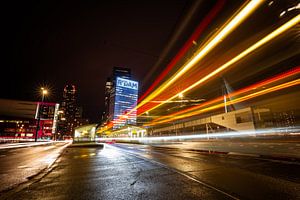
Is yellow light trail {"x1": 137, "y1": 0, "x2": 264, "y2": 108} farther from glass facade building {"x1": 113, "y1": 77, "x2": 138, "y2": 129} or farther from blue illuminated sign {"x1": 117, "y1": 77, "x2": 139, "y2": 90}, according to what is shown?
blue illuminated sign {"x1": 117, "y1": 77, "x2": 139, "y2": 90}

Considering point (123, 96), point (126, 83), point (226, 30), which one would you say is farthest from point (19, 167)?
point (126, 83)

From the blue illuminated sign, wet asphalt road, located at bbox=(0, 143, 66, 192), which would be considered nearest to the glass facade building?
the blue illuminated sign

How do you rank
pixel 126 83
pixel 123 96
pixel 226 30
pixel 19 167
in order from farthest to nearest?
pixel 126 83 < pixel 123 96 < pixel 226 30 < pixel 19 167

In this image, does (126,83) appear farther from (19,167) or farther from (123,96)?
(19,167)

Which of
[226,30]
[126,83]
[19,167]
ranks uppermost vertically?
[126,83]

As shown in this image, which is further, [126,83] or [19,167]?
[126,83]

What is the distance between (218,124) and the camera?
39000 mm

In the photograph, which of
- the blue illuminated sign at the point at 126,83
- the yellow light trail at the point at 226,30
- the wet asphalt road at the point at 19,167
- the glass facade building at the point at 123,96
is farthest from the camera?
the blue illuminated sign at the point at 126,83

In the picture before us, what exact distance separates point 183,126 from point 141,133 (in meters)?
20.3

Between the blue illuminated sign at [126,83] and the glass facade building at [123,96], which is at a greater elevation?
the blue illuminated sign at [126,83]

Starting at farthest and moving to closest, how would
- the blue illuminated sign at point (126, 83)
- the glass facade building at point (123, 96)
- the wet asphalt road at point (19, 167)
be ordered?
the blue illuminated sign at point (126, 83) < the glass facade building at point (123, 96) < the wet asphalt road at point (19, 167)

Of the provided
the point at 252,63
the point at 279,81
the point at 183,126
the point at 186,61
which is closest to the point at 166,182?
the point at 186,61

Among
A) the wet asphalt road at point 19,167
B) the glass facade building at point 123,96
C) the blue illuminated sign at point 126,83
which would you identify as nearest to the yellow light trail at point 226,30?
the wet asphalt road at point 19,167

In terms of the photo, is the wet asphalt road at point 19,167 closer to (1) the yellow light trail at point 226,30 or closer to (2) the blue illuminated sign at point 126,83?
(1) the yellow light trail at point 226,30
